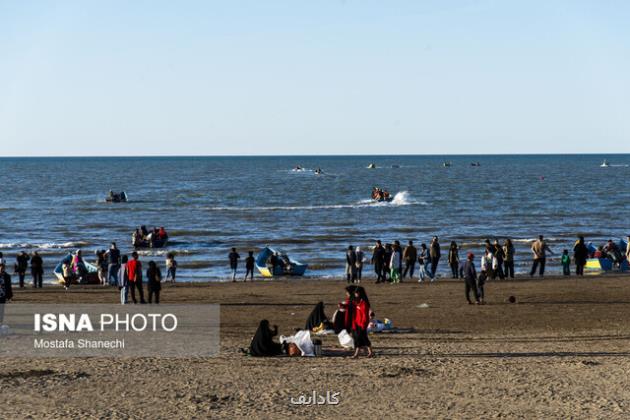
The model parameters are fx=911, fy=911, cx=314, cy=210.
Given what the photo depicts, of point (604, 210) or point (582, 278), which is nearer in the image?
point (582, 278)

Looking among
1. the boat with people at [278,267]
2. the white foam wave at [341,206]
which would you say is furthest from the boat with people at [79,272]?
the white foam wave at [341,206]

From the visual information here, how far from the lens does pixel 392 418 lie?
14.0m

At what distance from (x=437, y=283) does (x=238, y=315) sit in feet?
33.9

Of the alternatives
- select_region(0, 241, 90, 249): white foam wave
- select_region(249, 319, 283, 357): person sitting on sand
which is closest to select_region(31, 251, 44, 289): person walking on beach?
select_region(249, 319, 283, 357): person sitting on sand

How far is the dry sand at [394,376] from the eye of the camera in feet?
47.3

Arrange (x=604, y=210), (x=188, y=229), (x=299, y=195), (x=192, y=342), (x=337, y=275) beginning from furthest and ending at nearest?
(x=299, y=195) → (x=604, y=210) → (x=188, y=229) → (x=337, y=275) → (x=192, y=342)

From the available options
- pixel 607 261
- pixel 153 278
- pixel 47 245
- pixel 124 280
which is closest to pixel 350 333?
pixel 153 278

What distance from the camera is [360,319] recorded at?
18.0 m

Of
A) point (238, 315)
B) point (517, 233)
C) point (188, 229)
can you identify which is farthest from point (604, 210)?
point (238, 315)

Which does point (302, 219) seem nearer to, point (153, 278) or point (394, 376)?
point (153, 278)

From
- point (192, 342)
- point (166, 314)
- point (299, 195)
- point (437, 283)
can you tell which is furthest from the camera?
point (299, 195)

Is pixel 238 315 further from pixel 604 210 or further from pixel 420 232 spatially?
pixel 604 210

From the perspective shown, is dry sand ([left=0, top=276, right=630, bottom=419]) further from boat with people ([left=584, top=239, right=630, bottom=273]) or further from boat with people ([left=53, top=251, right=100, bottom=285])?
boat with people ([left=584, top=239, right=630, bottom=273])

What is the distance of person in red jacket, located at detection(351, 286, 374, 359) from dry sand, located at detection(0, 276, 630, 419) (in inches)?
16.6
